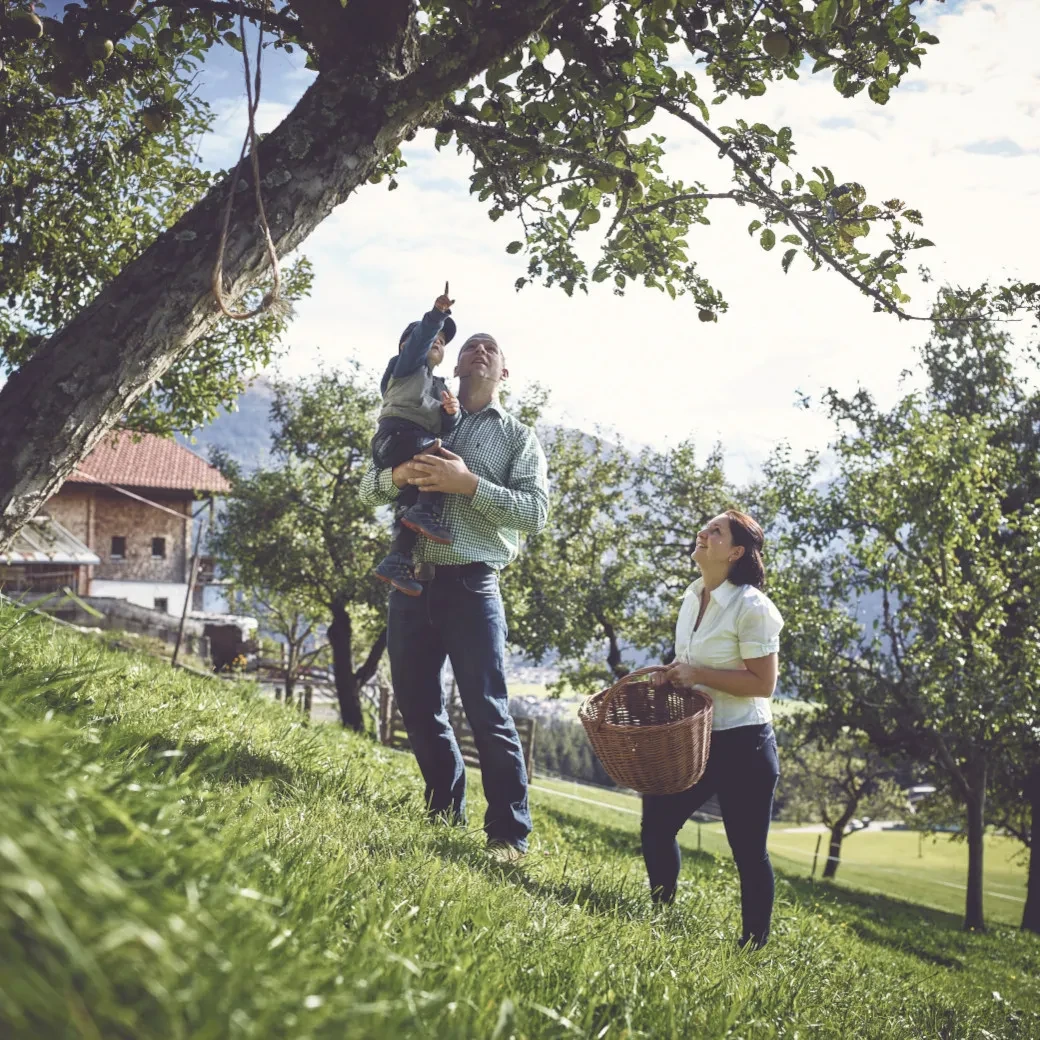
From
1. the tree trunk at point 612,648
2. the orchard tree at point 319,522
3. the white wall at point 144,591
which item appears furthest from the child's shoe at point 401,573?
the white wall at point 144,591

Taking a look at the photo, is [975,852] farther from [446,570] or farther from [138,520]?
[138,520]

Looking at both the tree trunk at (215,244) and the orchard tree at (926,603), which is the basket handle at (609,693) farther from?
the orchard tree at (926,603)

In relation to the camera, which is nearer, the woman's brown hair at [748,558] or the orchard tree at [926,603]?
the woman's brown hair at [748,558]

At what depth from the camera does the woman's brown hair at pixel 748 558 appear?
3898 millimetres

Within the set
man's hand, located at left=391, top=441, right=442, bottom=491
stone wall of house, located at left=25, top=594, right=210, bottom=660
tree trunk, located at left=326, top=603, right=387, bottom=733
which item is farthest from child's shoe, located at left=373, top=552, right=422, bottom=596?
stone wall of house, located at left=25, top=594, right=210, bottom=660

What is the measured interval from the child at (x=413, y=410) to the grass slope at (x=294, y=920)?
120 cm

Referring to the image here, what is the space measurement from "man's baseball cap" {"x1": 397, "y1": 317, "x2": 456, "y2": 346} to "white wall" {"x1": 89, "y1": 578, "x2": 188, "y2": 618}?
37.9 m

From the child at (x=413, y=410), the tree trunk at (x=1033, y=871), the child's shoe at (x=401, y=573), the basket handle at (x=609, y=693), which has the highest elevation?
the child at (x=413, y=410)

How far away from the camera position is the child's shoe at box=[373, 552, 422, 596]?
12.5 ft

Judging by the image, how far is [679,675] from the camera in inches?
150

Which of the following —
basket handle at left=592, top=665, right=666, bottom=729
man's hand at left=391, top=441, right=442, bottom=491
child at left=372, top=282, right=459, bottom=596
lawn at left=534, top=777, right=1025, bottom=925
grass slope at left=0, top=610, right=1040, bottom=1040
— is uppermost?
child at left=372, top=282, right=459, bottom=596

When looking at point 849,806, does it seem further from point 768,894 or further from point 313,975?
point 313,975

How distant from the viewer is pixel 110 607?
1027 inches

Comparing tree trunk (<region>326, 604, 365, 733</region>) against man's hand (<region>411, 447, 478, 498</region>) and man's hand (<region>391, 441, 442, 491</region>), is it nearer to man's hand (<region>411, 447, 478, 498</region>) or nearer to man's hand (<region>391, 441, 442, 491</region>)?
man's hand (<region>391, 441, 442, 491</region>)
